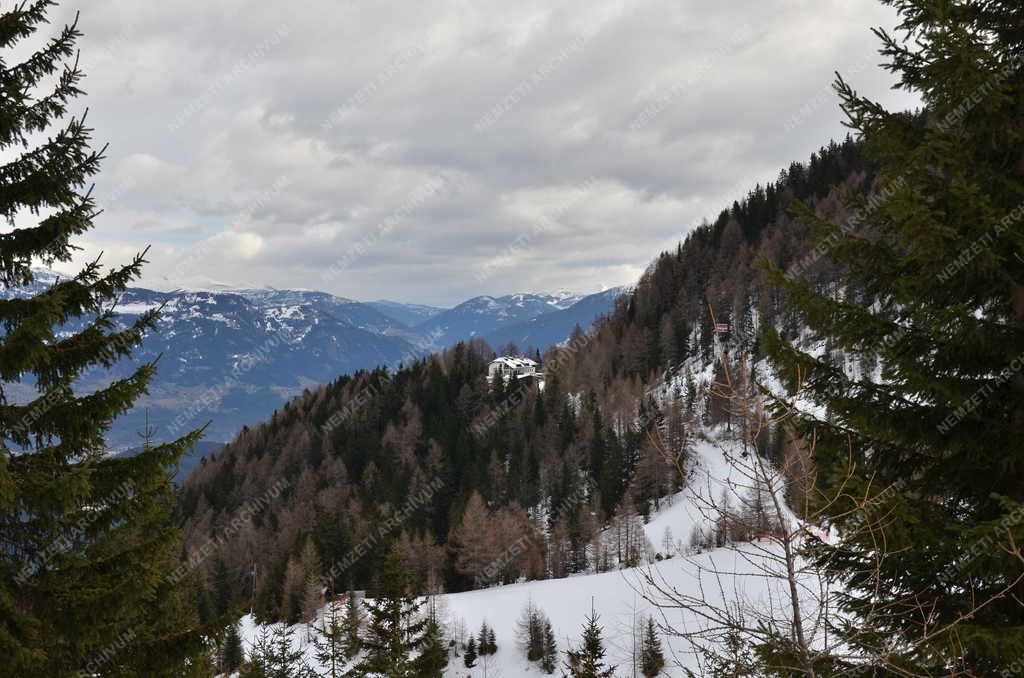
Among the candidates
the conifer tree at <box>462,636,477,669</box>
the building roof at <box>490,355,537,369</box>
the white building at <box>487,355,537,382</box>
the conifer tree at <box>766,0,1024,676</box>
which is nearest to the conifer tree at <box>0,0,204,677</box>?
the conifer tree at <box>766,0,1024,676</box>

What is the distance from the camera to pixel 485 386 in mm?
105188

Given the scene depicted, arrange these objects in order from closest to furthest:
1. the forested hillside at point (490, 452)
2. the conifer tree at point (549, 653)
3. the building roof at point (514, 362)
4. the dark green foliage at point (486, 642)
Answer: the conifer tree at point (549, 653) → the dark green foliage at point (486, 642) → the forested hillside at point (490, 452) → the building roof at point (514, 362)

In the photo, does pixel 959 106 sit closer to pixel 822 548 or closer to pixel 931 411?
pixel 931 411

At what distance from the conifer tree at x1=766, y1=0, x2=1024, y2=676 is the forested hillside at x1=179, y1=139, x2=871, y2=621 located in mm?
41408

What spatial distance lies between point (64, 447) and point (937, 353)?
8907 mm

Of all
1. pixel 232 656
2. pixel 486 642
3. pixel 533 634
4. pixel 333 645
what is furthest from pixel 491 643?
pixel 333 645

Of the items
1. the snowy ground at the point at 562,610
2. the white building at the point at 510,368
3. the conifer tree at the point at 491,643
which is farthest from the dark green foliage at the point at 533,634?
the white building at the point at 510,368

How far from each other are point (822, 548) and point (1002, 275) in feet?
9.85

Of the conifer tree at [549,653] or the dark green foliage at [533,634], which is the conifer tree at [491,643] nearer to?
the dark green foliage at [533,634]

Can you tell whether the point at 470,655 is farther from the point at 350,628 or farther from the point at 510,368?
the point at 510,368

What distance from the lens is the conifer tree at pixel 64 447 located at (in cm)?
561

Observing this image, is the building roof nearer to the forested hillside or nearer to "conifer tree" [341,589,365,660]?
the forested hillside

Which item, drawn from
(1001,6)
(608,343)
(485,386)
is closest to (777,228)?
(608,343)

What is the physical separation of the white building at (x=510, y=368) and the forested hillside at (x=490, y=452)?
326 cm
